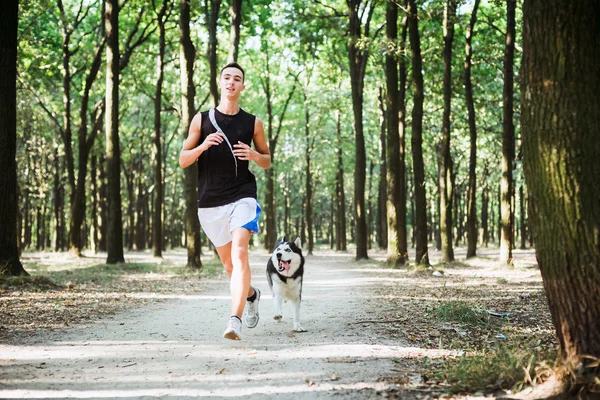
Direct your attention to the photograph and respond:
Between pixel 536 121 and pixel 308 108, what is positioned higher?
pixel 308 108

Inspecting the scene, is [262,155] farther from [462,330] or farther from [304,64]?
[304,64]

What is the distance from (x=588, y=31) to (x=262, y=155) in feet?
10.0

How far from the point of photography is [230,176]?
5328mm

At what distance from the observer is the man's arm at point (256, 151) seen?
17.0 feet

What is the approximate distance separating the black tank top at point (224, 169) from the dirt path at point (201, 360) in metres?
1.54

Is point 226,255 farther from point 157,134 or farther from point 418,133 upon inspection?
point 157,134

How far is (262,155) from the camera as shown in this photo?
542cm

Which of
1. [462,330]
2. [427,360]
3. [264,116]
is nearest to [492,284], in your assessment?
[462,330]

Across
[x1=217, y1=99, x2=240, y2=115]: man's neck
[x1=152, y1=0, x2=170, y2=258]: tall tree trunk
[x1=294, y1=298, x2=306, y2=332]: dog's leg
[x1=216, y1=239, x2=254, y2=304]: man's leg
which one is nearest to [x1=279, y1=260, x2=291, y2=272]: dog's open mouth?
[x1=294, y1=298, x2=306, y2=332]: dog's leg

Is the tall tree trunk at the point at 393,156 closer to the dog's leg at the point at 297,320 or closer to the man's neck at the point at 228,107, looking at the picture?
the dog's leg at the point at 297,320

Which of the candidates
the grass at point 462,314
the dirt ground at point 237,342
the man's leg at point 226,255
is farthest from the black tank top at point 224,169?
the grass at point 462,314

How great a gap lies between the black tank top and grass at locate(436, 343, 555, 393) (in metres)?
2.57

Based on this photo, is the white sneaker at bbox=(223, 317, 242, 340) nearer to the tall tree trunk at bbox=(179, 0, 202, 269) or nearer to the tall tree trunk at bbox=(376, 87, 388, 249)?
the tall tree trunk at bbox=(179, 0, 202, 269)

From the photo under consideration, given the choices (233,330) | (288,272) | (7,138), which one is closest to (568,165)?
(233,330)
